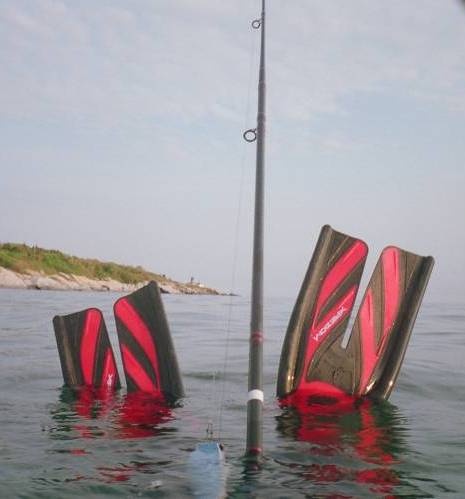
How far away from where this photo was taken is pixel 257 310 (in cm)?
468

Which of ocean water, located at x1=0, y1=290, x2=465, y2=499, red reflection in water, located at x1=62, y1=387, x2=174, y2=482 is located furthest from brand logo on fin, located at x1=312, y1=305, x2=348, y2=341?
red reflection in water, located at x1=62, y1=387, x2=174, y2=482

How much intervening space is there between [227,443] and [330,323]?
7.32 feet

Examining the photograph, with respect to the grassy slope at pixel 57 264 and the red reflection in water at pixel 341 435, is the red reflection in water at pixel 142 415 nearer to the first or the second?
the red reflection in water at pixel 341 435

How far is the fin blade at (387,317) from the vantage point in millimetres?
6945

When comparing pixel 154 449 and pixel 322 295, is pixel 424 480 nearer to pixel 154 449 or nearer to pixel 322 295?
pixel 154 449

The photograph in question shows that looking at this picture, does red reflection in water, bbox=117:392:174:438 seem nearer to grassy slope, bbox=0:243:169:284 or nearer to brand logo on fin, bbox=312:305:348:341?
brand logo on fin, bbox=312:305:348:341

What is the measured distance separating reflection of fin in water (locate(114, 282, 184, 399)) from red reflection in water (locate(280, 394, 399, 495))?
1407mm

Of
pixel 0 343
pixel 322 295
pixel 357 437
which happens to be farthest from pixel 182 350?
pixel 357 437

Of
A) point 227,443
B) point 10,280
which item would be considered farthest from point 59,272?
point 227,443

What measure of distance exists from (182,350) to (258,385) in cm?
817

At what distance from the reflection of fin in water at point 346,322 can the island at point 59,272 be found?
36.6 meters

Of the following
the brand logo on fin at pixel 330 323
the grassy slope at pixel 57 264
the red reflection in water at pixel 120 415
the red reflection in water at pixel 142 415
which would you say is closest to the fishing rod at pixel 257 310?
the red reflection in water at pixel 120 415

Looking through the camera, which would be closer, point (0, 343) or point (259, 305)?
point (259, 305)

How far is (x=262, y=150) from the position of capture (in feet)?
17.9
